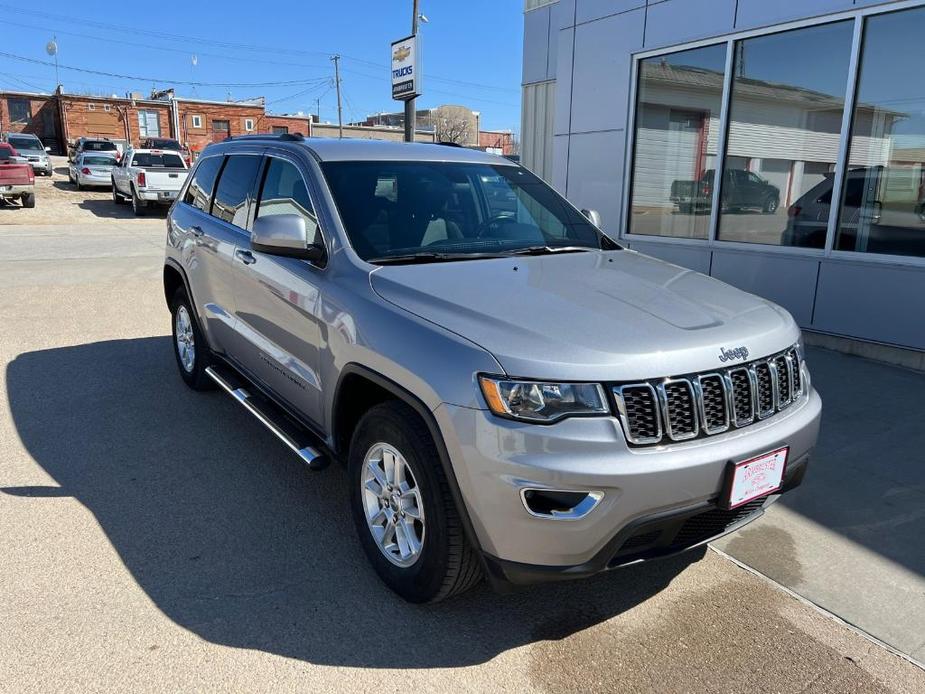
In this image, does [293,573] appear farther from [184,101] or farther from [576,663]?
[184,101]

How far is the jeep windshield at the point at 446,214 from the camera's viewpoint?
3.43 meters

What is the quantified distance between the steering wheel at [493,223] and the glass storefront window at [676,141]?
4.96 m

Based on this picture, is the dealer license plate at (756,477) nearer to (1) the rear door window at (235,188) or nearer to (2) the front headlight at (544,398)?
(2) the front headlight at (544,398)

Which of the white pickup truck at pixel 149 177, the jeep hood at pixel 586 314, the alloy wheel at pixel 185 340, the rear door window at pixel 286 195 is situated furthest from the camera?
the white pickup truck at pixel 149 177

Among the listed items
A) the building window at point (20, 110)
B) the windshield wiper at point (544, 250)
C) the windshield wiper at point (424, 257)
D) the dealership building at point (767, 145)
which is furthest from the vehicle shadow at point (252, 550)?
the building window at point (20, 110)

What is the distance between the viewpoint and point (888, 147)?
261 inches

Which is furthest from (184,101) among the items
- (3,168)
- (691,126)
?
(691,126)

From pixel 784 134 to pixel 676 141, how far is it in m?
1.38

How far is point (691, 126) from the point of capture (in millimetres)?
8391

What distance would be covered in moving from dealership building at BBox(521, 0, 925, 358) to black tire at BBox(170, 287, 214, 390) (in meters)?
5.56

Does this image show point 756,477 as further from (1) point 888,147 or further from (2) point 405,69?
(2) point 405,69

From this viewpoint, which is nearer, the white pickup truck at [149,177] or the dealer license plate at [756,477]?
the dealer license plate at [756,477]

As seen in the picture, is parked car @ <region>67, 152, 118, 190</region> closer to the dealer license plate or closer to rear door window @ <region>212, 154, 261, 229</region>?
rear door window @ <region>212, 154, 261, 229</region>

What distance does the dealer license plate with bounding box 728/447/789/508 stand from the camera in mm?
2506
